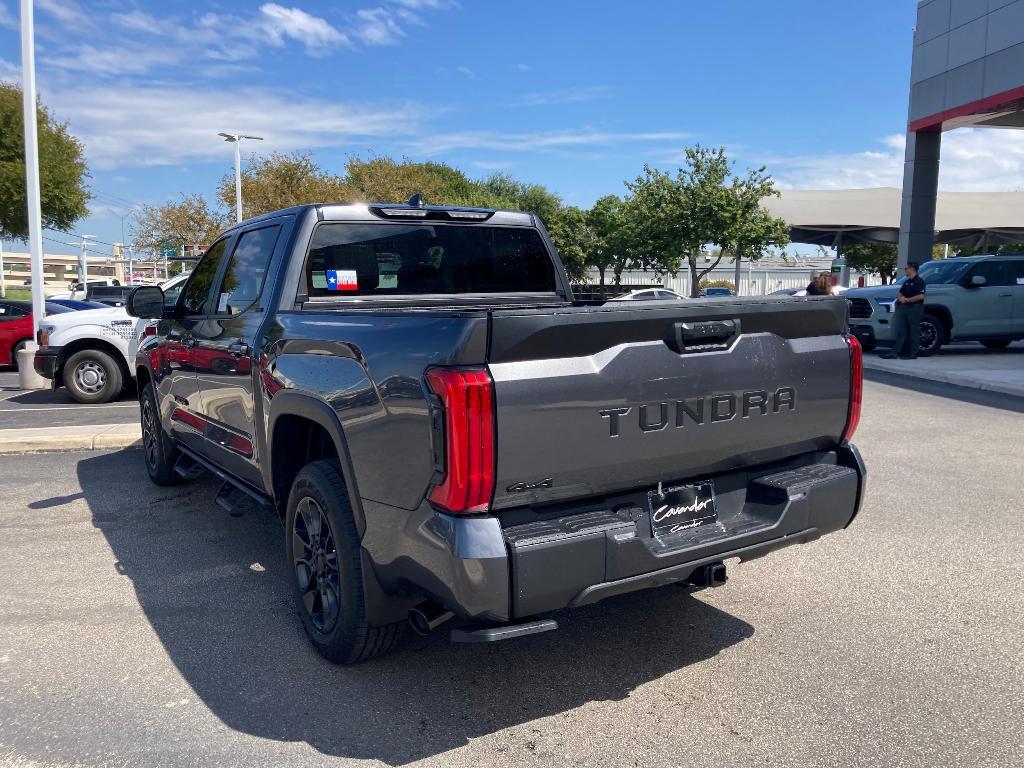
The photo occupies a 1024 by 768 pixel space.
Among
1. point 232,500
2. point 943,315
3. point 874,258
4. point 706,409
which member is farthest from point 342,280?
point 874,258

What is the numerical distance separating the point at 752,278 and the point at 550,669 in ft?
237

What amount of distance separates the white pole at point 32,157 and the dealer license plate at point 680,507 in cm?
1199

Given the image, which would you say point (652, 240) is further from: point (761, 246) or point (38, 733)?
point (38, 733)

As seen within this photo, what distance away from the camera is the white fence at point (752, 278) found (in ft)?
202

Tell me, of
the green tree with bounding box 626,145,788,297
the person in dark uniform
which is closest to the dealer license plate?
the person in dark uniform

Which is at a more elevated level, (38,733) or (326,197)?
(326,197)

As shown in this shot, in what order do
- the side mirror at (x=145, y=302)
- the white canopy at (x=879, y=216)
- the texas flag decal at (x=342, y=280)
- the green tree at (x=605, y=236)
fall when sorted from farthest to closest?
the green tree at (x=605, y=236)
the white canopy at (x=879, y=216)
the side mirror at (x=145, y=302)
the texas flag decal at (x=342, y=280)

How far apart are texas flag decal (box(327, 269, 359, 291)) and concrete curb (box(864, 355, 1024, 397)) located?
33.6 ft

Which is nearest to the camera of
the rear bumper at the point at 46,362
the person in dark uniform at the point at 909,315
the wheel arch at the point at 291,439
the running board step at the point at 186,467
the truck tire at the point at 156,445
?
the wheel arch at the point at 291,439

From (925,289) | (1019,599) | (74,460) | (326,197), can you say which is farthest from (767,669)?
(326,197)

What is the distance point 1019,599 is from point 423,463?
131 inches

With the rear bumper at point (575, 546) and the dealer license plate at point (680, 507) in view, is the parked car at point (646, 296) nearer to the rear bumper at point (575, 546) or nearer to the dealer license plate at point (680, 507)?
the dealer license plate at point (680, 507)

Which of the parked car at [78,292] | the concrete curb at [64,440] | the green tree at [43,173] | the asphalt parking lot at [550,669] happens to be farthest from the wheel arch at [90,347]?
the green tree at [43,173]

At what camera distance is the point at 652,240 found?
3450 centimetres
